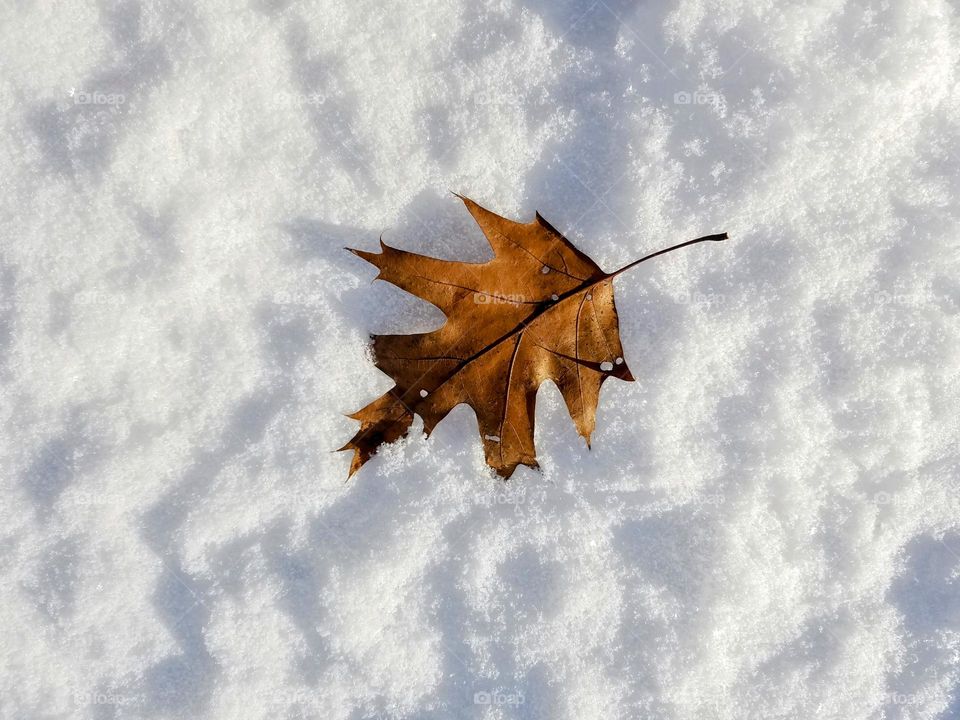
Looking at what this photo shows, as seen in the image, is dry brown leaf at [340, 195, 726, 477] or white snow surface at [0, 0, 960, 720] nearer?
dry brown leaf at [340, 195, 726, 477]

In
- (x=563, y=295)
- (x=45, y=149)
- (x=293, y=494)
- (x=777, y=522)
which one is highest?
(x=45, y=149)

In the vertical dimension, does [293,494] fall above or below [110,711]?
above

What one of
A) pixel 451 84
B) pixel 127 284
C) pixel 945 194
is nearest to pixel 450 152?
pixel 451 84

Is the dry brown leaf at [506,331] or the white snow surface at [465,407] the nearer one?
the dry brown leaf at [506,331]

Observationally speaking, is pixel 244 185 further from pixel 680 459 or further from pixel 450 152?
pixel 680 459

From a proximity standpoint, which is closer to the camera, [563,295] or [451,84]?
[563,295]
